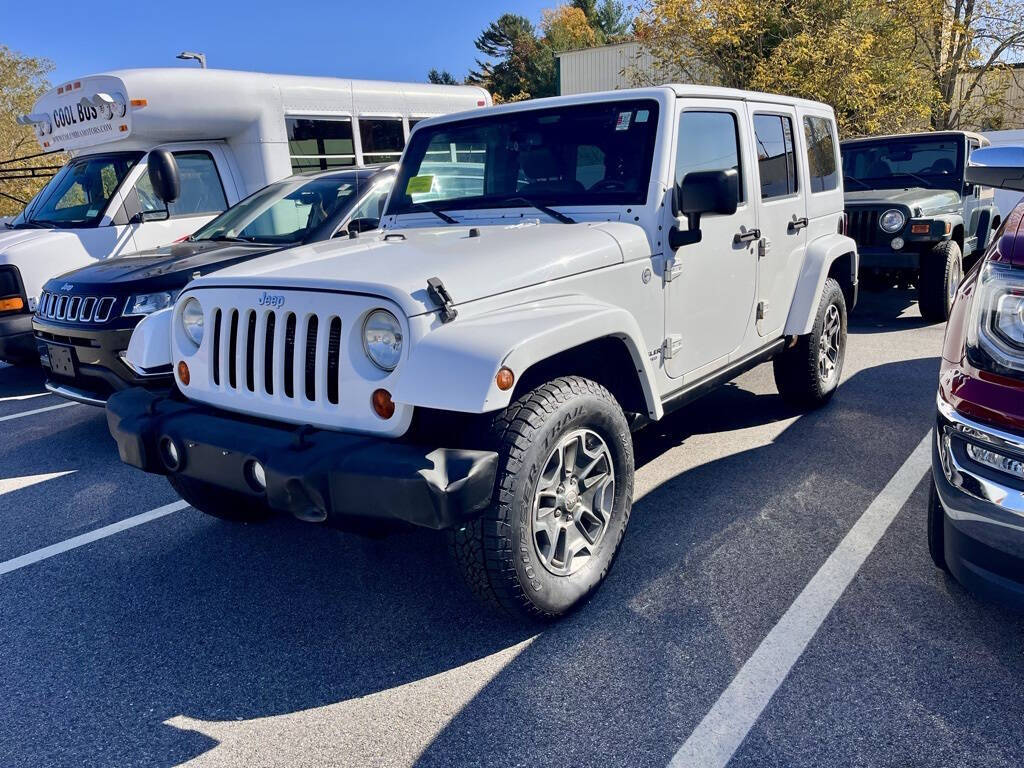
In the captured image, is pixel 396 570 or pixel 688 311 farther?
pixel 688 311

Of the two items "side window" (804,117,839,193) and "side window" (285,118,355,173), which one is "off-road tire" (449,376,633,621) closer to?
"side window" (804,117,839,193)

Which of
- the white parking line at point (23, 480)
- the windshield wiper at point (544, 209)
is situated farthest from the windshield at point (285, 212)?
the windshield wiper at point (544, 209)

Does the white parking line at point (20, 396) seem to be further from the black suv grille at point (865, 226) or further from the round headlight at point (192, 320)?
the black suv grille at point (865, 226)

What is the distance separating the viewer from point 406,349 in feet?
8.21

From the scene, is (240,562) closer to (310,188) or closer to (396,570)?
(396,570)

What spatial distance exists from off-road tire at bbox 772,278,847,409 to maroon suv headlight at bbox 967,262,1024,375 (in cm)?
242

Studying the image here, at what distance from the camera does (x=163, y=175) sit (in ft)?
21.6

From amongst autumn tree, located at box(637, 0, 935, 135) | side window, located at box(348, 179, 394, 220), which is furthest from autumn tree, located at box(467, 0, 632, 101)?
side window, located at box(348, 179, 394, 220)

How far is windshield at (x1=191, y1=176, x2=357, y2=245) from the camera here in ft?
19.5

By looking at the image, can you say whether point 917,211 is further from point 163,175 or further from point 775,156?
point 163,175

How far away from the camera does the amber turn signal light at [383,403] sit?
2.55m

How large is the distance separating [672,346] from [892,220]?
17.2ft

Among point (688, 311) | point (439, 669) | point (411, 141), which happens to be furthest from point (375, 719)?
point (411, 141)

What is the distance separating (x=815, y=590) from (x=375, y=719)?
1.75 metres
